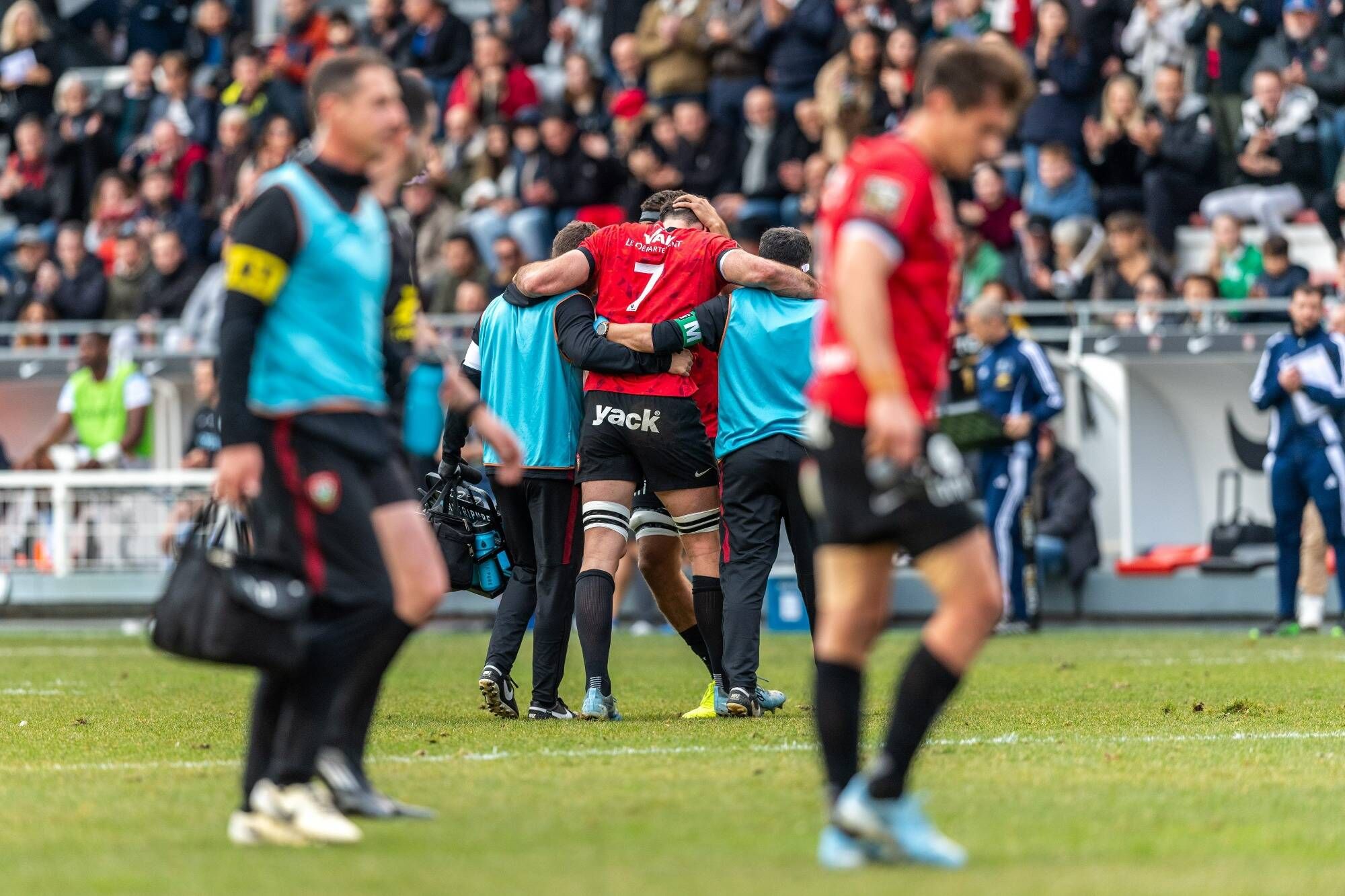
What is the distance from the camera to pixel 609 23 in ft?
77.0

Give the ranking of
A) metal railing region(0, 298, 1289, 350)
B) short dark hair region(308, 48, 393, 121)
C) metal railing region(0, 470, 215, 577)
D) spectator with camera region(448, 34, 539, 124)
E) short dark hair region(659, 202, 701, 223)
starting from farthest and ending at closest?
spectator with camera region(448, 34, 539, 124)
metal railing region(0, 470, 215, 577)
metal railing region(0, 298, 1289, 350)
short dark hair region(659, 202, 701, 223)
short dark hair region(308, 48, 393, 121)

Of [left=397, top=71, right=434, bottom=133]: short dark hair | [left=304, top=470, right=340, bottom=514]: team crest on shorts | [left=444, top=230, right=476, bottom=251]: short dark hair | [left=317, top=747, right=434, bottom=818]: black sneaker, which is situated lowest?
[left=317, top=747, right=434, bottom=818]: black sneaker

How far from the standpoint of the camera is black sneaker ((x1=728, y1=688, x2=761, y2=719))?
930cm

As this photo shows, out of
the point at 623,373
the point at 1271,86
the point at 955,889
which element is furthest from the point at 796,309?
the point at 1271,86

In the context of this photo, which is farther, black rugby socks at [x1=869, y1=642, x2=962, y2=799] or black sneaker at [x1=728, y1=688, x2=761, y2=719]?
black sneaker at [x1=728, y1=688, x2=761, y2=719]

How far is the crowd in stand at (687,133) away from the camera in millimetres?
18859

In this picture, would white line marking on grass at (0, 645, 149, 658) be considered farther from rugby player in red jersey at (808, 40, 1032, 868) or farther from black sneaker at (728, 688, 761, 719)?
rugby player in red jersey at (808, 40, 1032, 868)

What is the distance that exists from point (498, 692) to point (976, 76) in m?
4.92

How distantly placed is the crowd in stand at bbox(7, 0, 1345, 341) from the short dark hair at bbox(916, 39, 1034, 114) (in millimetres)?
12387

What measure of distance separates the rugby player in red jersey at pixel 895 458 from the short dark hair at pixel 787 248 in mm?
4104

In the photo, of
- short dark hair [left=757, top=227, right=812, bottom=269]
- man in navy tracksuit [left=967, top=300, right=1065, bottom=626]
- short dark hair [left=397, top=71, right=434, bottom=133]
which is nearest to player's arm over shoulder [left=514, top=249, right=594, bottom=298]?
short dark hair [left=757, top=227, right=812, bottom=269]

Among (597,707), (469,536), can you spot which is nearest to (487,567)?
(469,536)

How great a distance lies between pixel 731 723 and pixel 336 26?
53.5 ft

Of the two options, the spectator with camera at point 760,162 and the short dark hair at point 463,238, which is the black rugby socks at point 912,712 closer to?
the spectator with camera at point 760,162
